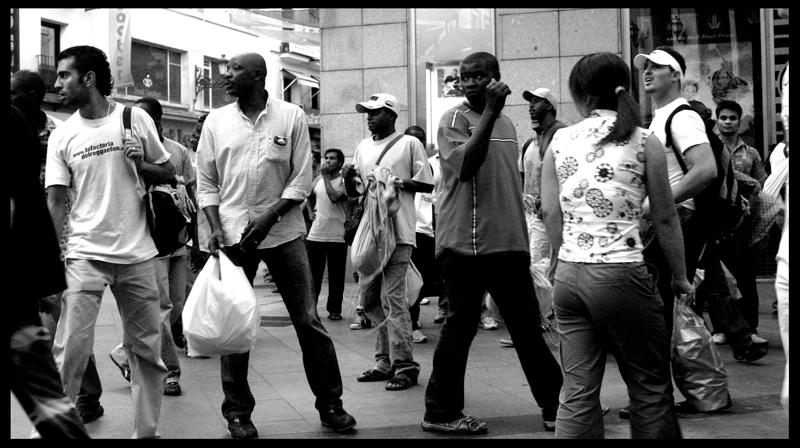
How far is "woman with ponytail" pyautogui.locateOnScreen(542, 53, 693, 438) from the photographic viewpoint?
3713mm

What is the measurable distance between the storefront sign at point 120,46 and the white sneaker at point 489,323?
2648cm

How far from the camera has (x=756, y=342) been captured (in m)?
7.04

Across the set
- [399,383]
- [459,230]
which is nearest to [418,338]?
[399,383]

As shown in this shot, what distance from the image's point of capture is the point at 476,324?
16.6ft

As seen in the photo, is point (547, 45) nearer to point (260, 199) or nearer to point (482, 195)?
point (482, 195)

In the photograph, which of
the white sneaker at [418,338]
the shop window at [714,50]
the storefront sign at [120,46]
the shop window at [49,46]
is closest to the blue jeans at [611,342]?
the white sneaker at [418,338]

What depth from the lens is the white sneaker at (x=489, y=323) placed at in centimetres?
890

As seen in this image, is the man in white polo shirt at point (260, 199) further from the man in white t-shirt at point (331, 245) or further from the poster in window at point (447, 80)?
the poster in window at point (447, 80)

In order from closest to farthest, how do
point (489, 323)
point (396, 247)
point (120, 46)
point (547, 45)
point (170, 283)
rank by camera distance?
1. point (396, 247)
2. point (170, 283)
3. point (489, 323)
4. point (547, 45)
5. point (120, 46)

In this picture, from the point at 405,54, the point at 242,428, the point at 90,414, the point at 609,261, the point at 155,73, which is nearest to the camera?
the point at 609,261

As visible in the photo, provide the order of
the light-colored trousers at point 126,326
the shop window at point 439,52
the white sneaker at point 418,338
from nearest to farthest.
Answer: the light-colored trousers at point 126,326, the white sneaker at point 418,338, the shop window at point 439,52

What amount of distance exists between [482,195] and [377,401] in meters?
1.63

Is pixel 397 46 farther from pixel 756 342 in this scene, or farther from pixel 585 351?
pixel 585 351

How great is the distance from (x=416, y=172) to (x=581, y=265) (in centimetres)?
315
